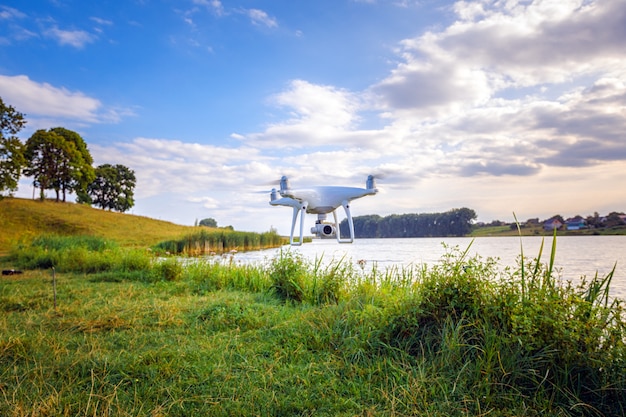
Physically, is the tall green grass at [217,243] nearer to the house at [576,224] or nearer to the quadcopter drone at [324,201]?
the house at [576,224]

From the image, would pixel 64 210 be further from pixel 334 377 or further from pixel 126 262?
pixel 334 377

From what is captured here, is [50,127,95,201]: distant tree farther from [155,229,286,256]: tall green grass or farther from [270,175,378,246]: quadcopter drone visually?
[270,175,378,246]: quadcopter drone

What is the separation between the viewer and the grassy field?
8.56ft

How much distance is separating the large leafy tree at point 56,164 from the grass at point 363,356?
3313cm

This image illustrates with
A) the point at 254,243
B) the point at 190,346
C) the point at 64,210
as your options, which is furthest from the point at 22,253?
the point at 64,210

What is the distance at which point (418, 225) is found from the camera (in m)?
5.32

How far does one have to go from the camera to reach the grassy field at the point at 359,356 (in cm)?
261

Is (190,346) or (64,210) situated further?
(64,210)

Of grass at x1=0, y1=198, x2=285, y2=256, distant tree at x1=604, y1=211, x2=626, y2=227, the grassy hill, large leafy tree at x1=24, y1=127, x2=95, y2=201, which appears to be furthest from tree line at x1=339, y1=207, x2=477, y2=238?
large leafy tree at x1=24, y1=127, x2=95, y2=201

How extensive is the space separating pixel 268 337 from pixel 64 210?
32.0 metres

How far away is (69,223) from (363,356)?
2872 centimetres

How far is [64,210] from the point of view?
1190 inches

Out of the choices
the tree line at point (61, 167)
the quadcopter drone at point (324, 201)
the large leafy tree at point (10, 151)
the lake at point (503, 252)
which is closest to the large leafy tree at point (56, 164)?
the tree line at point (61, 167)

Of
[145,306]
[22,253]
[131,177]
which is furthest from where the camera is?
[131,177]
